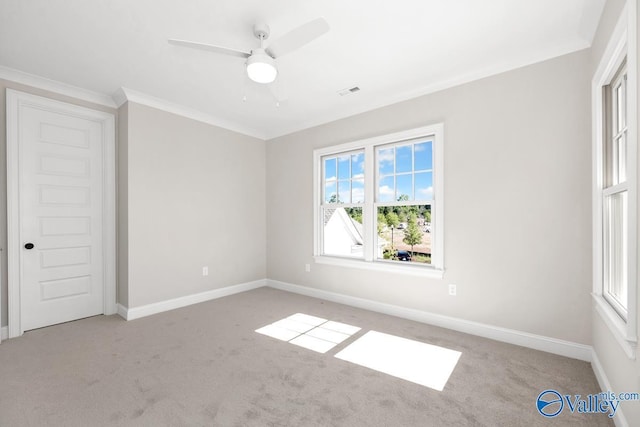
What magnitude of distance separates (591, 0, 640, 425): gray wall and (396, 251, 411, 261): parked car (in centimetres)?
171

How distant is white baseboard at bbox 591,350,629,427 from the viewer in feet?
5.18

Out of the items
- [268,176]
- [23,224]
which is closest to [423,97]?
[268,176]

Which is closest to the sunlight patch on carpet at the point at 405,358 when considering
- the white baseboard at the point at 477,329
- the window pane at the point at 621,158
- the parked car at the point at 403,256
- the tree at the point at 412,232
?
the white baseboard at the point at 477,329

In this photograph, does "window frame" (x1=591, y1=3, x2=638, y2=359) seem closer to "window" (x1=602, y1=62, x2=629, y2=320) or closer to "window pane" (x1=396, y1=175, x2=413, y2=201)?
"window" (x1=602, y1=62, x2=629, y2=320)

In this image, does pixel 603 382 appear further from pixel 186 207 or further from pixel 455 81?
pixel 186 207

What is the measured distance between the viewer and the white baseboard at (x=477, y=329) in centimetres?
247

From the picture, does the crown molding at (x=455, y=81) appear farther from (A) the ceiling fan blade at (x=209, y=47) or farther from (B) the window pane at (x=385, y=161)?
(A) the ceiling fan blade at (x=209, y=47)

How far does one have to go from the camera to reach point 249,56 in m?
2.11

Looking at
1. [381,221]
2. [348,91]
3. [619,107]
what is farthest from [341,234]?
[619,107]

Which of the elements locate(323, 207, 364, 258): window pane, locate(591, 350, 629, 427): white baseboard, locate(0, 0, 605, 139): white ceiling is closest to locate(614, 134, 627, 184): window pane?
locate(0, 0, 605, 139): white ceiling

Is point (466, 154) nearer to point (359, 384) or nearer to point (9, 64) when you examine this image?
point (359, 384)

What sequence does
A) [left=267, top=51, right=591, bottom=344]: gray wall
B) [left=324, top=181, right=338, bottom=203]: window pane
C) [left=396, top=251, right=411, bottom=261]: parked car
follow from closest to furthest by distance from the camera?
1. [left=267, top=51, right=591, bottom=344]: gray wall
2. [left=396, top=251, right=411, bottom=261]: parked car
3. [left=324, top=181, right=338, bottom=203]: window pane

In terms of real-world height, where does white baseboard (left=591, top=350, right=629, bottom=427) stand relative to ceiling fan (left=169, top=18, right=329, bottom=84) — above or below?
below
